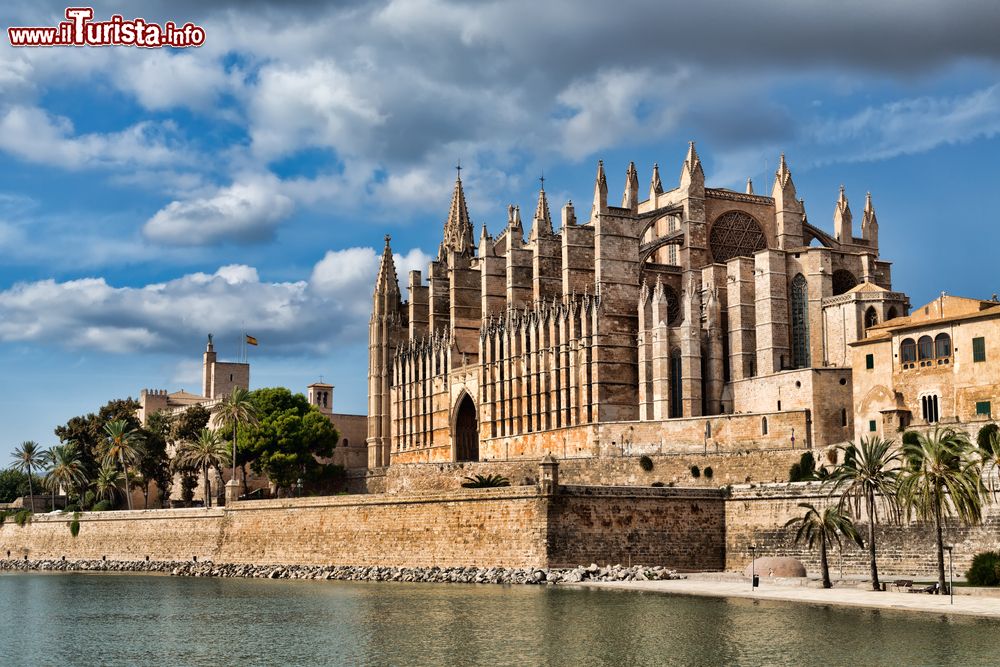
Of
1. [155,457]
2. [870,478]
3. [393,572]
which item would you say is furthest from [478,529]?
[155,457]

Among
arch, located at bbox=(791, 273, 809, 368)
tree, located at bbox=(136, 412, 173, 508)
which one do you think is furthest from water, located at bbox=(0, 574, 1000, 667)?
tree, located at bbox=(136, 412, 173, 508)

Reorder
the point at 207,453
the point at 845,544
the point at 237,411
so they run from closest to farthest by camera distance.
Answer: the point at 845,544, the point at 237,411, the point at 207,453

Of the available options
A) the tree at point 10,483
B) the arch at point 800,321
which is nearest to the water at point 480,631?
the arch at point 800,321

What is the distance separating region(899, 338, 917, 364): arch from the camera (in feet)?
152

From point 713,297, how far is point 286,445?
25645 millimetres

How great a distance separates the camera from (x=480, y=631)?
30922mm

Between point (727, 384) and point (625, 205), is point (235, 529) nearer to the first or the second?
point (727, 384)

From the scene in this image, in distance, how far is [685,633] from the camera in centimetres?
2975

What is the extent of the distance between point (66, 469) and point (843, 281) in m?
45.7

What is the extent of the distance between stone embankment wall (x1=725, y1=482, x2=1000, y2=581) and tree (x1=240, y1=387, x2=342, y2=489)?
104ft

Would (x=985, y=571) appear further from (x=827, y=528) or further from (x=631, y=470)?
(x=631, y=470)

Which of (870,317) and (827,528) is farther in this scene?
(870,317)

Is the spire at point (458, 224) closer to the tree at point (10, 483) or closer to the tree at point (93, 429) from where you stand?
the tree at point (93, 429)

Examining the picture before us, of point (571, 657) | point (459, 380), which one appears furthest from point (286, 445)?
point (571, 657)
